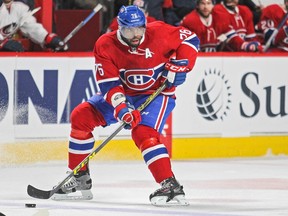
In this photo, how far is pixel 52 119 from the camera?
895 centimetres

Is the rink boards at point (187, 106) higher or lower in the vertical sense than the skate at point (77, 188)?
lower

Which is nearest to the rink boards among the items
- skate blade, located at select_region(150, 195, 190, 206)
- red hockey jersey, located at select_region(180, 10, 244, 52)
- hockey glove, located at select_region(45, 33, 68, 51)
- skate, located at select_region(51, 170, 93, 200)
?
hockey glove, located at select_region(45, 33, 68, 51)

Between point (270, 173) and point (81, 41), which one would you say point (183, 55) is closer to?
point (270, 173)

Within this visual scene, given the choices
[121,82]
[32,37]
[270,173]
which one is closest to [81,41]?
[32,37]

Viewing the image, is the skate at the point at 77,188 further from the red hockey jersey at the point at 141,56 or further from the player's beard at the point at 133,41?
the player's beard at the point at 133,41

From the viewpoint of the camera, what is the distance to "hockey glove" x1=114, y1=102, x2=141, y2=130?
265 inches

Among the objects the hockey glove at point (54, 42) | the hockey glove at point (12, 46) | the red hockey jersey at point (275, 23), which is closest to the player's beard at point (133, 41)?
the hockey glove at point (12, 46)

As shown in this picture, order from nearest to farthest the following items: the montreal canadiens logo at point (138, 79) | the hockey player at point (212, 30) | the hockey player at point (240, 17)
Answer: the montreal canadiens logo at point (138, 79) → the hockey player at point (212, 30) → the hockey player at point (240, 17)

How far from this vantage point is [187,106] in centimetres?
938

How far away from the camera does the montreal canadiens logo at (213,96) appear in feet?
30.9

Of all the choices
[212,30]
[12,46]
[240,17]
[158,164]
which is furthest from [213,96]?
[158,164]

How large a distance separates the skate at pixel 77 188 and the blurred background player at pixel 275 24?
3.87 m

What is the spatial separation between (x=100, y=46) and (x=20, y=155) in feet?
A: 6.95

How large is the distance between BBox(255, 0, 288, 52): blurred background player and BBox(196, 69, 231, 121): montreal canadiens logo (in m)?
1.30
